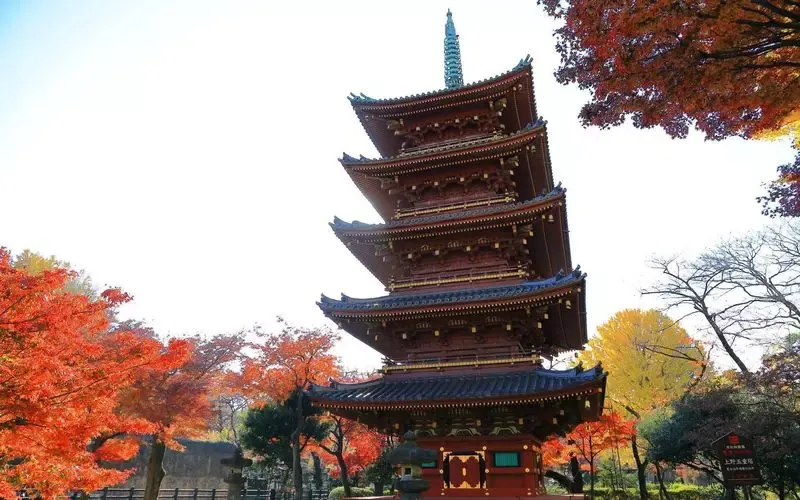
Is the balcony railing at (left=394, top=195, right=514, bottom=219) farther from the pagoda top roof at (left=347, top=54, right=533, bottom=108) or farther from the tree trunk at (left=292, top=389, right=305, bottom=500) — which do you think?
the tree trunk at (left=292, top=389, right=305, bottom=500)

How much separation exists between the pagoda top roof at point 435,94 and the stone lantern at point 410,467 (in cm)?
1329

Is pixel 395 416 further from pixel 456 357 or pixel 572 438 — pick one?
pixel 572 438

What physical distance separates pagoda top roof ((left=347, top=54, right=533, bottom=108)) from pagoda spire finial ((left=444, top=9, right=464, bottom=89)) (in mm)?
4052

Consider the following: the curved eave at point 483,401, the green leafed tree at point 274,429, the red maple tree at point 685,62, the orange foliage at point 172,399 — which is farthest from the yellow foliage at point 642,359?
the red maple tree at point 685,62

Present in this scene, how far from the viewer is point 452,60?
955 inches

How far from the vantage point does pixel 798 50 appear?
6590 mm

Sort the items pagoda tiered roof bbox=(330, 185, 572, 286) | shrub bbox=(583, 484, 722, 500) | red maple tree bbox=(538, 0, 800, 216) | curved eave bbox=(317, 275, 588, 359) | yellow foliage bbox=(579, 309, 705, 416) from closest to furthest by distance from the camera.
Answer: red maple tree bbox=(538, 0, 800, 216), curved eave bbox=(317, 275, 588, 359), pagoda tiered roof bbox=(330, 185, 572, 286), shrub bbox=(583, 484, 722, 500), yellow foliage bbox=(579, 309, 705, 416)

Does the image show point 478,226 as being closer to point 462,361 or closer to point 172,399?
point 462,361

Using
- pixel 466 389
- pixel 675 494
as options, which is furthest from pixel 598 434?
pixel 466 389

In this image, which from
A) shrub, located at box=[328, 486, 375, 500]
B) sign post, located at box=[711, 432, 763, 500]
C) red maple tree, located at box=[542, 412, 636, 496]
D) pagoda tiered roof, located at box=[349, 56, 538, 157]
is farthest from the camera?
shrub, located at box=[328, 486, 375, 500]

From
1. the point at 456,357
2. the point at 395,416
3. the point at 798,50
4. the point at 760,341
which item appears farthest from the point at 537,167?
the point at 760,341

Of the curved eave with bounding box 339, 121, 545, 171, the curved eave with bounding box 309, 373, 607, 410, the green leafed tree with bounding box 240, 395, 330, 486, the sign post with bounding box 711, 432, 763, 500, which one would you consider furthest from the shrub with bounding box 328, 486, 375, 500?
the sign post with bounding box 711, 432, 763, 500

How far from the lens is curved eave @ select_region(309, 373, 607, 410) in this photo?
12.4 metres

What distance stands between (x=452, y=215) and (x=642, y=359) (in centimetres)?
2795
